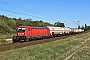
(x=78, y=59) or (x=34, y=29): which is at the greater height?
(x=34, y=29)

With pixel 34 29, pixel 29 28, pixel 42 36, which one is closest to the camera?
pixel 29 28

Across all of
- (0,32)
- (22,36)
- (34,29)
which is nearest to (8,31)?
(0,32)

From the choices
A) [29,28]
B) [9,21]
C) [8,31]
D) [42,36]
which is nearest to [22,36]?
[29,28]

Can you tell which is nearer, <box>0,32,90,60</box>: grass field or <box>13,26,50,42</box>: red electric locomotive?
<box>0,32,90,60</box>: grass field

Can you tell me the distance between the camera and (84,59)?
44.8 feet

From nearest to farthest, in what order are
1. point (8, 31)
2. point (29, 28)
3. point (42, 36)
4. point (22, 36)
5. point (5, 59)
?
point (5, 59)
point (22, 36)
point (29, 28)
point (42, 36)
point (8, 31)

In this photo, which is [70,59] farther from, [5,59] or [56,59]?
[5,59]

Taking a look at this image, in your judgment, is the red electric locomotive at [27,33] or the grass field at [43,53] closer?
the grass field at [43,53]

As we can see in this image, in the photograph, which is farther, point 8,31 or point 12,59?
point 8,31

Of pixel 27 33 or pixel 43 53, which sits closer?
pixel 43 53

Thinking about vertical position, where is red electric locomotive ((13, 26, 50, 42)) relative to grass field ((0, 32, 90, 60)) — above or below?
above

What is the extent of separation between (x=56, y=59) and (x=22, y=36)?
23.1m

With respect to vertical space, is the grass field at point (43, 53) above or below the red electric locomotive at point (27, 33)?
below

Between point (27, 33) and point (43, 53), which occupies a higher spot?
point (27, 33)
